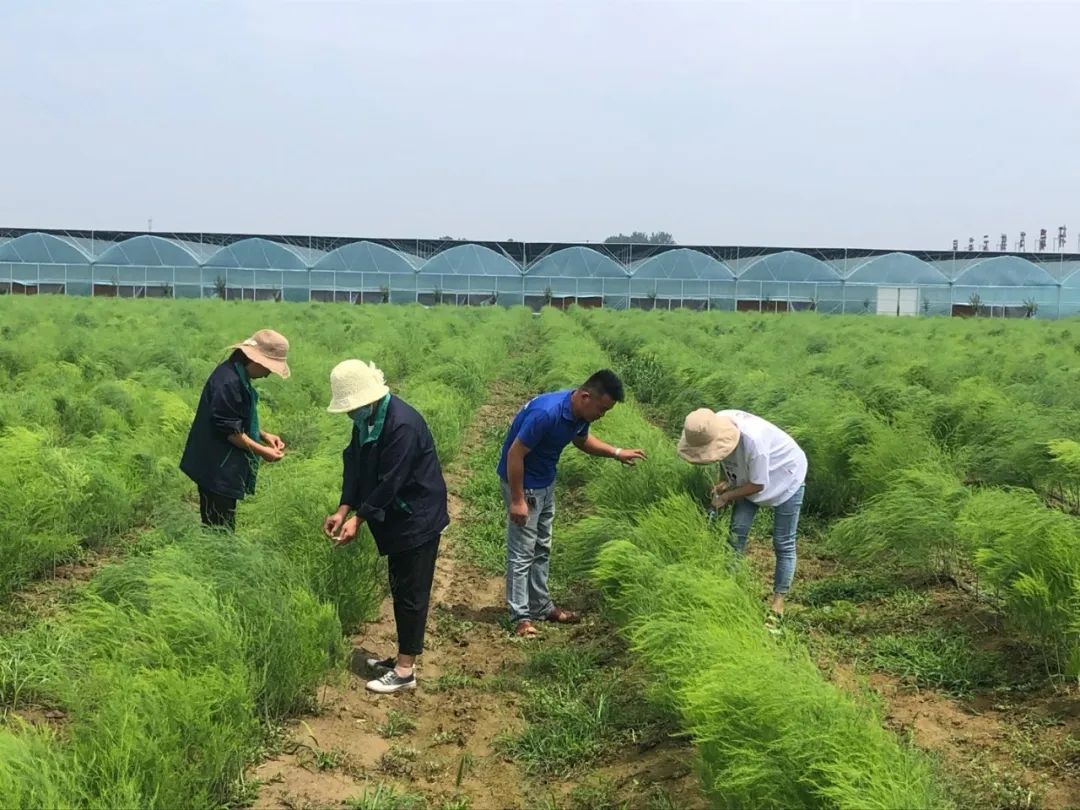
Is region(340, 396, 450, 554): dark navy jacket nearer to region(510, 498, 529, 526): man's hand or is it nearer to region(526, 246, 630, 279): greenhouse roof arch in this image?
region(510, 498, 529, 526): man's hand

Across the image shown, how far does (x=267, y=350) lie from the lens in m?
4.82

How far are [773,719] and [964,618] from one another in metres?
2.63

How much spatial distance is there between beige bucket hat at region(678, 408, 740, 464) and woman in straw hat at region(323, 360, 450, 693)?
4.39 ft

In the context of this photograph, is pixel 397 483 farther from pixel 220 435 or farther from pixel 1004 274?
pixel 1004 274

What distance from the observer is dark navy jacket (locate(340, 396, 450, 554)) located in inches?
156

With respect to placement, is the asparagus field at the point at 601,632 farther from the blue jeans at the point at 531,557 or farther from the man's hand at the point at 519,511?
the man's hand at the point at 519,511

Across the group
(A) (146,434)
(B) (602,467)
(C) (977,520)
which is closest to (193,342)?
(A) (146,434)

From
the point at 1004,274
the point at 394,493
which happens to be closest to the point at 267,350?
the point at 394,493

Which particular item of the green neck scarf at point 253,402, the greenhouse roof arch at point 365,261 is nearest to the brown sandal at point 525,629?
the green neck scarf at point 253,402

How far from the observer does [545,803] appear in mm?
3260

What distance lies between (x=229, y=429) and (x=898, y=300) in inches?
1819

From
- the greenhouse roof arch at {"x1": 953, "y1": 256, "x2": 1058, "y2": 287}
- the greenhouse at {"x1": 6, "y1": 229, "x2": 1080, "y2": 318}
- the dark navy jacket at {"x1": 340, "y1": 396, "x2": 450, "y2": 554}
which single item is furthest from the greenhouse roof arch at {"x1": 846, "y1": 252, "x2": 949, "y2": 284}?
the dark navy jacket at {"x1": 340, "y1": 396, "x2": 450, "y2": 554}

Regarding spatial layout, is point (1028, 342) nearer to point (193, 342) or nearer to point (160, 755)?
point (193, 342)

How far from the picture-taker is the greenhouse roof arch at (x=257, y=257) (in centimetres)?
4741
